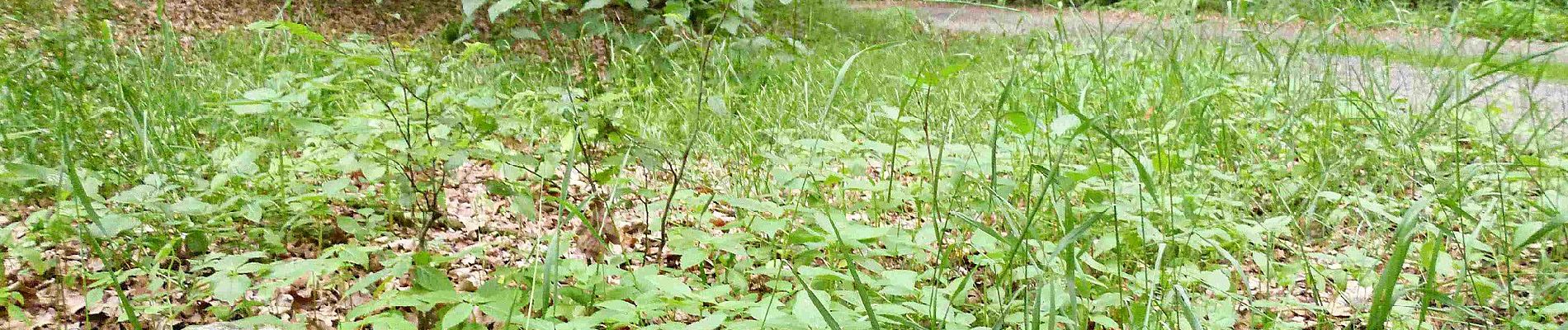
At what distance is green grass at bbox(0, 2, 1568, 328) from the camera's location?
1826 mm

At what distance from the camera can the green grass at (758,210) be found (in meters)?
1.83

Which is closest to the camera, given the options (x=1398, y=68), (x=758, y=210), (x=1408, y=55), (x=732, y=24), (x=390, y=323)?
(x=390, y=323)

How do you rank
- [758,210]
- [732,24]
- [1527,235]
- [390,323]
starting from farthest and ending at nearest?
1. [732,24]
2. [758,210]
3. [1527,235]
4. [390,323]

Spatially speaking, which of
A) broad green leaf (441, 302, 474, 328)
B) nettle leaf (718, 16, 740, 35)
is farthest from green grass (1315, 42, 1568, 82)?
broad green leaf (441, 302, 474, 328)

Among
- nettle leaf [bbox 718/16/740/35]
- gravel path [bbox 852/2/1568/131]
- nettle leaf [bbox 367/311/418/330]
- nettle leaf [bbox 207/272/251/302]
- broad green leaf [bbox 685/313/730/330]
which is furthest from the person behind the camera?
nettle leaf [bbox 718/16/740/35]

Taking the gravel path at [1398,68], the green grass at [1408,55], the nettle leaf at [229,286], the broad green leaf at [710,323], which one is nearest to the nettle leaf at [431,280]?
the nettle leaf at [229,286]

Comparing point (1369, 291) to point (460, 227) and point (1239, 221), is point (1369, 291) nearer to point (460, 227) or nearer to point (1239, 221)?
point (1239, 221)

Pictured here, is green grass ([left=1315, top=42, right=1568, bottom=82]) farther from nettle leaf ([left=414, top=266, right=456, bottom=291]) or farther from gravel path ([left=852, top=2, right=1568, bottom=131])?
nettle leaf ([left=414, top=266, right=456, bottom=291])

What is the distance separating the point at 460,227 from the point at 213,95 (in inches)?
68.8

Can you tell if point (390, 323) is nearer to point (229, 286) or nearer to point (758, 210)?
point (229, 286)

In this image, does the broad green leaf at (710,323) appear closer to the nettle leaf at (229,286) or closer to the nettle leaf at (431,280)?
the nettle leaf at (431,280)

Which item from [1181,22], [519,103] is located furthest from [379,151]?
[1181,22]

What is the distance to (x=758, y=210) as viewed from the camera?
2.06 m

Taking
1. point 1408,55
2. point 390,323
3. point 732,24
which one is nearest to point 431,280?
point 390,323
